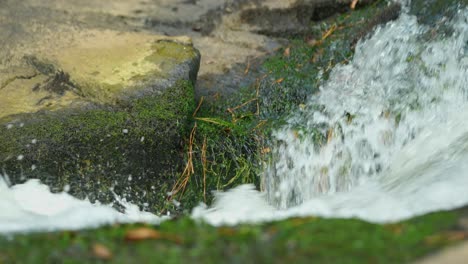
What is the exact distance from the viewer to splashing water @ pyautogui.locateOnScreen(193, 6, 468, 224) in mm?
4008

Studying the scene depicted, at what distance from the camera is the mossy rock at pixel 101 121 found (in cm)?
394

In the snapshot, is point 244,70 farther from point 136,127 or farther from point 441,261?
point 441,261

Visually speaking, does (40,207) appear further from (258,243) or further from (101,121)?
(258,243)

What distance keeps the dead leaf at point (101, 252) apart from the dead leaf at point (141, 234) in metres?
0.09

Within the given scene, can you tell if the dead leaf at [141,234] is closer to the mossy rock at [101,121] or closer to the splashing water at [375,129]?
the splashing water at [375,129]

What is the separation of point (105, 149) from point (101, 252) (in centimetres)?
187

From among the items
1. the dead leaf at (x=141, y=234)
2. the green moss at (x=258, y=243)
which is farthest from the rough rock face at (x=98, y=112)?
the dead leaf at (x=141, y=234)

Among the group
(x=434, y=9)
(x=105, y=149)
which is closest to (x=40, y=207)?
(x=105, y=149)

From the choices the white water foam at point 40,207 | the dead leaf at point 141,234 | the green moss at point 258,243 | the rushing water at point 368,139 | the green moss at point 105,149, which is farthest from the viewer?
the green moss at point 105,149

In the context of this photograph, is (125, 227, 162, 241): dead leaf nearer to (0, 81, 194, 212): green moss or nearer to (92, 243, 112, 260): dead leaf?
(92, 243, 112, 260): dead leaf

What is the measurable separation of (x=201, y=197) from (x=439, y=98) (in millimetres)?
1559

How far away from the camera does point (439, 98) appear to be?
14.5ft

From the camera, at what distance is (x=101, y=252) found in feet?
7.25

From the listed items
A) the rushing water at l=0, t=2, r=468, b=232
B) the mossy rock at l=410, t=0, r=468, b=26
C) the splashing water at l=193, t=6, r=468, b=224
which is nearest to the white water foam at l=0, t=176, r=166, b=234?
the rushing water at l=0, t=2, r=468, b=232
